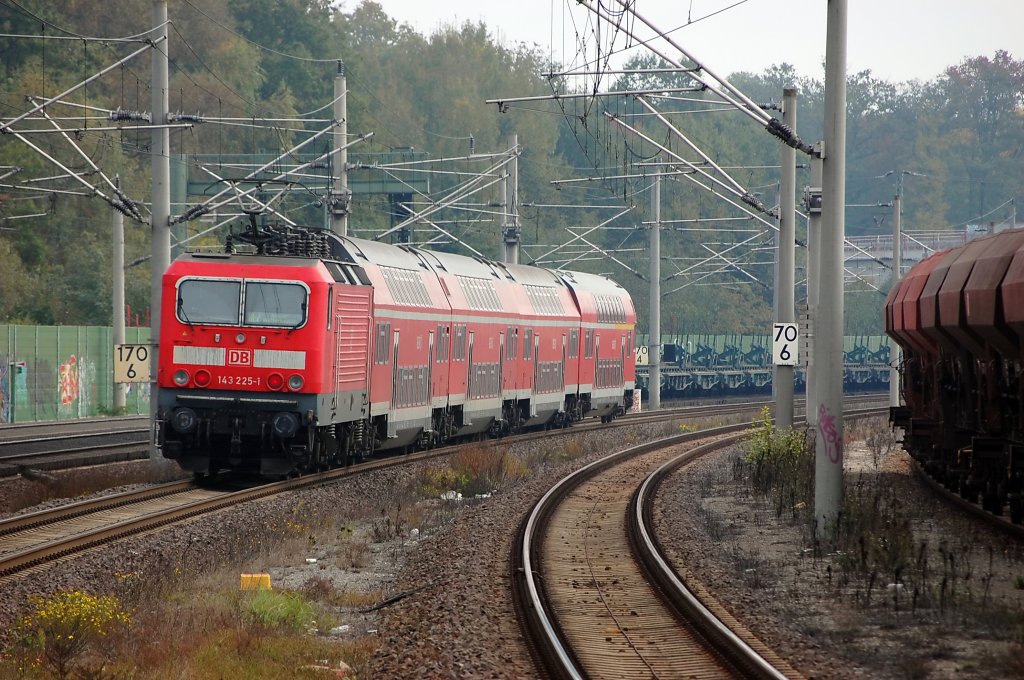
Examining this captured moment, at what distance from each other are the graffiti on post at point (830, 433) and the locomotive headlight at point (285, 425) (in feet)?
25.9

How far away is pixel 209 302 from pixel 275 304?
1055 millimetres

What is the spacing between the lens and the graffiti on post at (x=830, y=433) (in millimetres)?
16984

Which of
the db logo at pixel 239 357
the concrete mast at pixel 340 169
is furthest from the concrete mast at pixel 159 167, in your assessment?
the concrete mast at pixel 340 169

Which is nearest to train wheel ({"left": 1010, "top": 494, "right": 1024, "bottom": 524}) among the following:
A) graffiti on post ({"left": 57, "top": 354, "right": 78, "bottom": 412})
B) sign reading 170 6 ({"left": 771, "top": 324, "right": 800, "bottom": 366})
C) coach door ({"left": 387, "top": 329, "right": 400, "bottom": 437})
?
sign reading 170 6 ({"left": 771, "top": 324, "right": 800, "bottom": 366})

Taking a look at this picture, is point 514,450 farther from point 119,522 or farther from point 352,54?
point 352,54

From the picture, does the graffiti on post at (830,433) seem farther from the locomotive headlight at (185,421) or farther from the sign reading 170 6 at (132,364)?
the sign reading 170 6 at (132,364)

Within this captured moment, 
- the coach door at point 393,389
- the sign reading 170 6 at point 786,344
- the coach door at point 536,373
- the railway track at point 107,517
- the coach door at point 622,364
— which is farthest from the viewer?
the coach door at point 622,364

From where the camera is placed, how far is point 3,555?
1440 centimetres

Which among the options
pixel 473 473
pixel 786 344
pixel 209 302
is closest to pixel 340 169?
pixel 473 473

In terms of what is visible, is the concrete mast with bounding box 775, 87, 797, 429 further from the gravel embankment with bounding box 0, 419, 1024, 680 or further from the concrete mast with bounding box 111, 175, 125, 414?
the concrete mast with bounding box 111, 175, 125, 414

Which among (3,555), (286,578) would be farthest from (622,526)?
(3,555)

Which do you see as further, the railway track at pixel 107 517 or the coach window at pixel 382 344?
→ the coach window at pixel 382 344

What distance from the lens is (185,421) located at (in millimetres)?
21016

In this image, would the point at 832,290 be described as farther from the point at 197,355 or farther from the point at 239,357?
the point at 197,355
